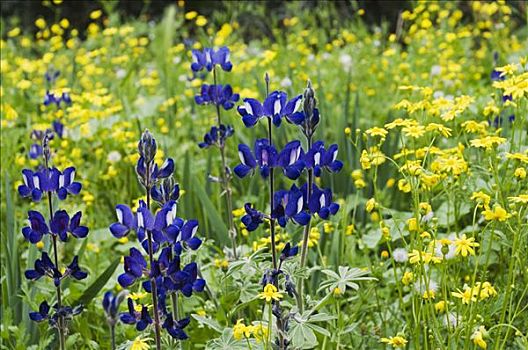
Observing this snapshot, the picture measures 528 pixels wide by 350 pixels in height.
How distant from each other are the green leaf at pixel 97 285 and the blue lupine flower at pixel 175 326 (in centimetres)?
56

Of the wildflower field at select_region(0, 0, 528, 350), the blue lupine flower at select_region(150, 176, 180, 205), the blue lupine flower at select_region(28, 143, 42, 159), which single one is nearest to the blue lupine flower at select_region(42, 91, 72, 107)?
the wildflower field at select_region(0, 0, 528, 350)

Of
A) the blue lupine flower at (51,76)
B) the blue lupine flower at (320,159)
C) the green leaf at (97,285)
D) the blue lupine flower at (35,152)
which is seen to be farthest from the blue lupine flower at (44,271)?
the blue lupine flower at (51,76)

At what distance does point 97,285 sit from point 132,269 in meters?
0.66

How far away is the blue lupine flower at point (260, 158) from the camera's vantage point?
1590mm

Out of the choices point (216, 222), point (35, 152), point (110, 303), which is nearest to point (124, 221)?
point (110, 303)

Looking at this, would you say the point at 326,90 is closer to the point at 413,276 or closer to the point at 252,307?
the point at 252,307

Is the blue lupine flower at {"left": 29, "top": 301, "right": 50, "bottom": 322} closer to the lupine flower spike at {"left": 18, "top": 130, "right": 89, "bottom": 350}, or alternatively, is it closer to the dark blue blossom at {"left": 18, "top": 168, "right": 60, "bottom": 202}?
the lupine flower spike at {"left": 18, "top": 130, "right": 89, "bottom": 350}

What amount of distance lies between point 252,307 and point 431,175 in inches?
25.1

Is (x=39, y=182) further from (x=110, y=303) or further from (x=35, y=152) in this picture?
(x=35, y=152)

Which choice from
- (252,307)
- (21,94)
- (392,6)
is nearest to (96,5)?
(392,6)

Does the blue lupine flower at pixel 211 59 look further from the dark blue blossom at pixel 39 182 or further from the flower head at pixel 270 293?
the flower head at pixel 270 293

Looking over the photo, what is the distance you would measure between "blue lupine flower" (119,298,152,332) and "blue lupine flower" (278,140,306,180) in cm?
39

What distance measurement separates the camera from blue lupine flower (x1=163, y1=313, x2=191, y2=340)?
1.58 m

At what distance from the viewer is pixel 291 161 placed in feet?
5.30
